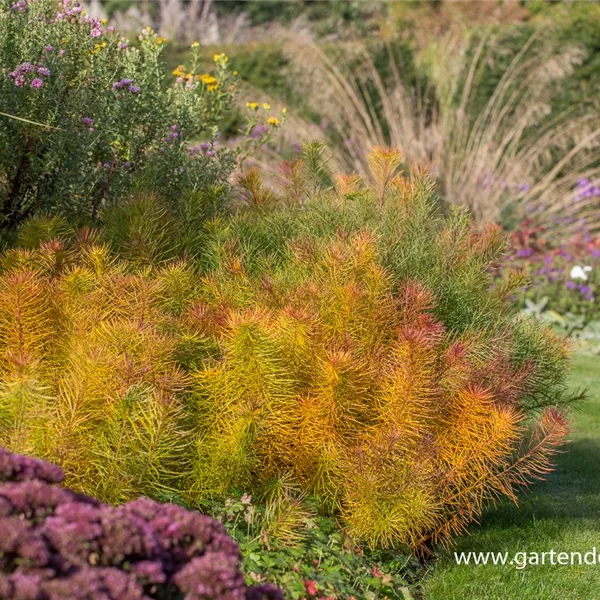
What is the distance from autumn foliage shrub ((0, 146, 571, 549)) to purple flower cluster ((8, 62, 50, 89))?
700 millimetres

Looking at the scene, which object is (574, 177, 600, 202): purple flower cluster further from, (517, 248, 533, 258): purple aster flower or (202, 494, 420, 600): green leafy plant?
(202, 494, 420, 600): green leafy plant

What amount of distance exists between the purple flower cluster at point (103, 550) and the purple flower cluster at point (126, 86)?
2.75 metres

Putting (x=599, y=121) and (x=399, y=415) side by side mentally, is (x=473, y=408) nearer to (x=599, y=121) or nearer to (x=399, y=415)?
(x=399, y=415)

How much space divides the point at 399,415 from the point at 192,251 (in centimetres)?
132

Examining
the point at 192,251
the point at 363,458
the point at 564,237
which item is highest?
the point at 192,251

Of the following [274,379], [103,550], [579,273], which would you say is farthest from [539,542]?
[579,273]

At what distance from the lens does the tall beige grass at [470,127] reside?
1035cm

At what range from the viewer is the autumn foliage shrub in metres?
2.95

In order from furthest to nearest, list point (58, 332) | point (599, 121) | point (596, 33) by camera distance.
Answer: point (596, 33), point (599, 121), point (58, 332)

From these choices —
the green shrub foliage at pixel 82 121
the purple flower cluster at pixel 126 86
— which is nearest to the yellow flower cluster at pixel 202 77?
the green shrub foliage at pixel 82 121

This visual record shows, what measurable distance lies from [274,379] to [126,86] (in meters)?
2.00

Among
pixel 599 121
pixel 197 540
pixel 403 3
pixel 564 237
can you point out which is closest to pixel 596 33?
pixel 599 121

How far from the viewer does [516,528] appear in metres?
4.10

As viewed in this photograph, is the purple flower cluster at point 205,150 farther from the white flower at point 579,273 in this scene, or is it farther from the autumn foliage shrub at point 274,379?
the white flower at point 579,273
